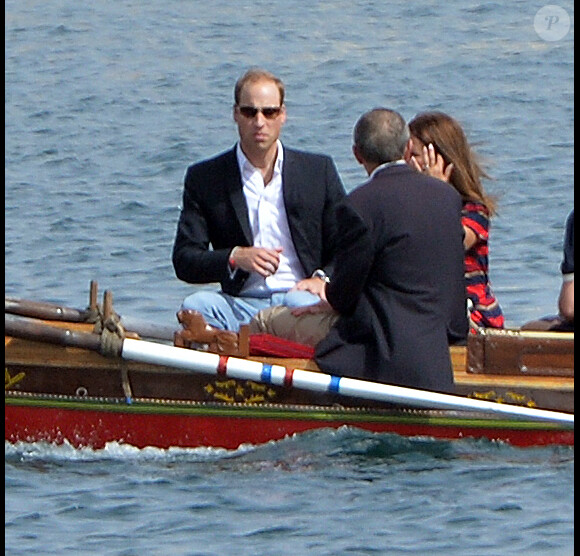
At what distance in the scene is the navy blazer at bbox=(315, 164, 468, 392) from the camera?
8.41 m

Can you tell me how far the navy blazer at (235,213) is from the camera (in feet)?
30.0

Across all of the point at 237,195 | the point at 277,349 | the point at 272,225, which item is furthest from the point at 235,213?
the point at 277,349

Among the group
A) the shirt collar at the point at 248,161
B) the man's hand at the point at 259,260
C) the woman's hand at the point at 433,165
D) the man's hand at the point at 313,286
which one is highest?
the woman's hand at the point at 433,165

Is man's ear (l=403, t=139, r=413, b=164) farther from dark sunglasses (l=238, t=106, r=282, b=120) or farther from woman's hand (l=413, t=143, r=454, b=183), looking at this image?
dark sunglasses (l=238, t=106, r=282, b=120)

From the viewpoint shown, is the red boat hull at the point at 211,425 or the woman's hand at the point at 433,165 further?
the woman's hand at the point at 433,165

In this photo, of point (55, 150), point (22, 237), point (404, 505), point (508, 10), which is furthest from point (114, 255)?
point (508, 10)

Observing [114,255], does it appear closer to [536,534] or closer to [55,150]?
[55,150]

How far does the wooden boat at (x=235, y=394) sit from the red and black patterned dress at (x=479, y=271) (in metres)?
0.38

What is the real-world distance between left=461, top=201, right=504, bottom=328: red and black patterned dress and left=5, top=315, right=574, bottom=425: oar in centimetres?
61

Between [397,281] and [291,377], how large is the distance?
1.97 ft

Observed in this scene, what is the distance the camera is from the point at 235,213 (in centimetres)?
912

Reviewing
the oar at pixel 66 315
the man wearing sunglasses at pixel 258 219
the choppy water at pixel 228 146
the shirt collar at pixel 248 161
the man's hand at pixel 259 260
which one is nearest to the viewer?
the choppy water at pixel 228 146

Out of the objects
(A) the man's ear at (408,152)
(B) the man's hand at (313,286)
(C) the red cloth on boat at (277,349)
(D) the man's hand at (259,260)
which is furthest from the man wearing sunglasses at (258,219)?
(A) the man's ear at (408,152)

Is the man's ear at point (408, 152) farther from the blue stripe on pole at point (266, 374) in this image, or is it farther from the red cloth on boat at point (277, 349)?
the blue stripe on pole at point (266, 374)
